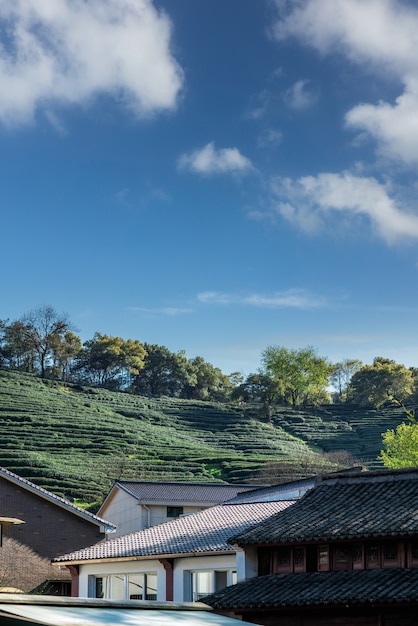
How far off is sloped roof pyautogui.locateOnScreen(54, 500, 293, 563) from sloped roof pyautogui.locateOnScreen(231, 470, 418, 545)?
279cm

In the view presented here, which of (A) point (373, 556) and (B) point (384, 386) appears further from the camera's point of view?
(B) point (384, 386)

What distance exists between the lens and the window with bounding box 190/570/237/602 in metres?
27.3

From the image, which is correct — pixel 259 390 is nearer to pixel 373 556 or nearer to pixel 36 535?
pixel 36 535

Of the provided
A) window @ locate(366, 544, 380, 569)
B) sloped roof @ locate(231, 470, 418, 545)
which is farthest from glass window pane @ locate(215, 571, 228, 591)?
window @ locate(366, 544, 380, 569)

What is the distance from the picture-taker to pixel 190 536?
29.5 m

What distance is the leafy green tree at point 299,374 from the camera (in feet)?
407

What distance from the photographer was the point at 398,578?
21.6 meters

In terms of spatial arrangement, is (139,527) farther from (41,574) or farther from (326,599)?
(326,599)

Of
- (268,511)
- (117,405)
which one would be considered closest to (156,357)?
(117,405)

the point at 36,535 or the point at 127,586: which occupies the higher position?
Answer: the point at 36,535

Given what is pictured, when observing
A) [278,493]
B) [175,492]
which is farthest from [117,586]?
[175,492]

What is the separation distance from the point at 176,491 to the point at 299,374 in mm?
81361

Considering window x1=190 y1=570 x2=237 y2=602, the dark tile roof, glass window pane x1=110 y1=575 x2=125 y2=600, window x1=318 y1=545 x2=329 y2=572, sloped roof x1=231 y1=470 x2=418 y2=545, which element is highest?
sloped roof x1=231 y1=470 x2=418 y2=545

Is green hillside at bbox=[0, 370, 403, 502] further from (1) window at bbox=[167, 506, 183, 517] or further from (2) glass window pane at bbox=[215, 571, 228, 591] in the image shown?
(2) glass window pane at bbox=[215, 571, 228, 591]
